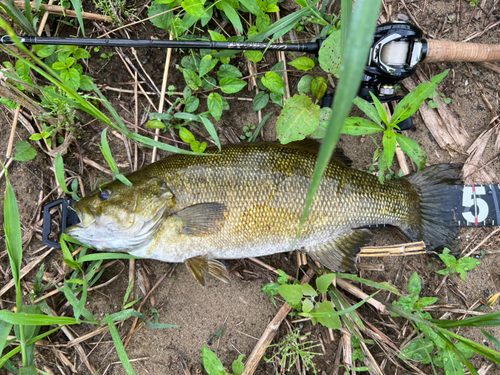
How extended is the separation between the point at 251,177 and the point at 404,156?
164 cm

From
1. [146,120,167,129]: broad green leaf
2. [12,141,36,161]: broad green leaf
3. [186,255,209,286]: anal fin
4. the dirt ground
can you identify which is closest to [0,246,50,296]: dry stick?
the dirt ground

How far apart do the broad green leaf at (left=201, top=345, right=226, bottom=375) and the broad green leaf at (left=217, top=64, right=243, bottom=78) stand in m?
2.41

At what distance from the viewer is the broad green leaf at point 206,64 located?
9.27 feet

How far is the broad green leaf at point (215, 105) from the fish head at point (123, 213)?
782 millimetres

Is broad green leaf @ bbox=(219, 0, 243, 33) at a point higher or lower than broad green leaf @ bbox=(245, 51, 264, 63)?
higher

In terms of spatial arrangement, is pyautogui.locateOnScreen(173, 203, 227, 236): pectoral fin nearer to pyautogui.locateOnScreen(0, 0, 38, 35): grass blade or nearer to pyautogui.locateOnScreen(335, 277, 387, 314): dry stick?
pyautogui.locateOnScreen(335, 277, 387, 314): dry stick

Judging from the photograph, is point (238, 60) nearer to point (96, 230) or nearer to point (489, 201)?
point (96, 230)

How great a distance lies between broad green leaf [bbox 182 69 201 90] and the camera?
2.87m

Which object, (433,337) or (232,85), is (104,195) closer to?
(232,85)

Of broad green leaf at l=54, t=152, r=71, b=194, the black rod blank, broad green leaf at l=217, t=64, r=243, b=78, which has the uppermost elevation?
the black rod blank

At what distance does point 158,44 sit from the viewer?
262cm

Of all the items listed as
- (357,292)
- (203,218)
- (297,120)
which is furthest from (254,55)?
(357,292)

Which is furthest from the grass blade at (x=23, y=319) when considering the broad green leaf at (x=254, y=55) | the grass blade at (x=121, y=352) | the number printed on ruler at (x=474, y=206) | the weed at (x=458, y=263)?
the number printed on ruler at (x=474, y=206)

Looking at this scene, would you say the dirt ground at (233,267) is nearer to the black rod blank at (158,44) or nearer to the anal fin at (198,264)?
the anal fin at (198,264)
